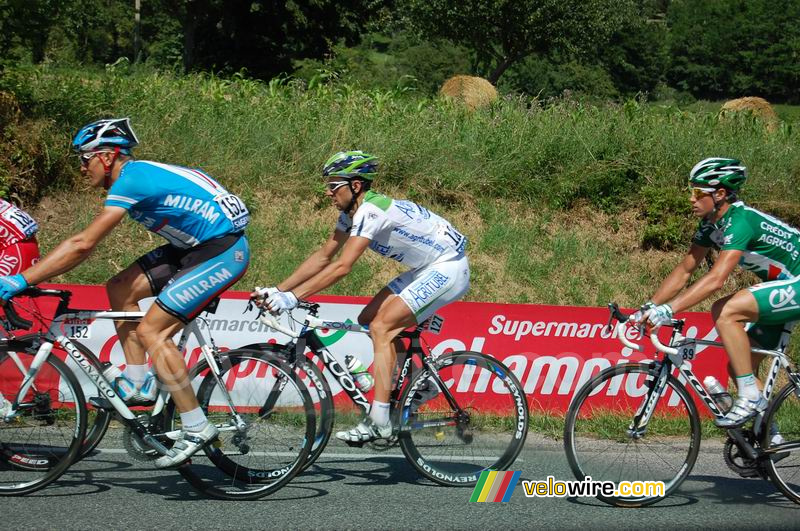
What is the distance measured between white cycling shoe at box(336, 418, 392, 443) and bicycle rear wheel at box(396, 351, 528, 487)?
17cm

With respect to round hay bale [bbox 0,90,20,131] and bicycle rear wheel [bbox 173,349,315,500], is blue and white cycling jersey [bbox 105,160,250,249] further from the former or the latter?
round hay bale [bbox 0,90,20,131]

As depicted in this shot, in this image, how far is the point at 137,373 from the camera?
18.9ft

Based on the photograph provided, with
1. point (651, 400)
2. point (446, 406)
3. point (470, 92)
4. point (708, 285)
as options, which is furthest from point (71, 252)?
→ point (470, 92)

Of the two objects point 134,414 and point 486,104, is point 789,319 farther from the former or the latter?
point 486,104

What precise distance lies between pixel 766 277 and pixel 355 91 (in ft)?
38.8

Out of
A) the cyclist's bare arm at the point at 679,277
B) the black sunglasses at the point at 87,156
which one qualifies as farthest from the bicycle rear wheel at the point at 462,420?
the black sunglasses at the point at 87,156

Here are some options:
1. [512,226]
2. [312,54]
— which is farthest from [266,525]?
[312,54]

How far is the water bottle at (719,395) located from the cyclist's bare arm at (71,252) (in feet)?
13.0

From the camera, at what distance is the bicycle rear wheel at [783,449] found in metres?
5.90

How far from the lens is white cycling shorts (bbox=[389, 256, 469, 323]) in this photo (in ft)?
20.0

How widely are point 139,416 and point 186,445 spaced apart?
38 cm

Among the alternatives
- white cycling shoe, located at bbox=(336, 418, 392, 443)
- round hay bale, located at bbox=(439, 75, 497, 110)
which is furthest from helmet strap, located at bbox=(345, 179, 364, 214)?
round hay bale, located at bbox=(439, 75, 497, 110)

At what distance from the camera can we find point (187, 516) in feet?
17.4

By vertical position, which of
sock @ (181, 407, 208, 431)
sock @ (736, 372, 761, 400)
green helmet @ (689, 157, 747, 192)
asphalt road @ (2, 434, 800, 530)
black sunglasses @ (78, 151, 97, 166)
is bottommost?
asphalt road @ (2, 434, 800, 530)
